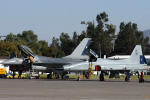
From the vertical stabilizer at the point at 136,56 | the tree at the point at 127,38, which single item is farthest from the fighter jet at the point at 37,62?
the tree at the point at 127,38

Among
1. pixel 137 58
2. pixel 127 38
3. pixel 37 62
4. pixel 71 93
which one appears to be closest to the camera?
pixel 71 93

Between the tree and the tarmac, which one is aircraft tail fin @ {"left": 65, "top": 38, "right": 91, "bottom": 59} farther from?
the tree

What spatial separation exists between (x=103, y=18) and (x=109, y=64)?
93.8 metres

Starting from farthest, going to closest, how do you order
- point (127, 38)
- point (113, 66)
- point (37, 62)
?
point (127, 38)
point (37, 62)
point (113, 66)

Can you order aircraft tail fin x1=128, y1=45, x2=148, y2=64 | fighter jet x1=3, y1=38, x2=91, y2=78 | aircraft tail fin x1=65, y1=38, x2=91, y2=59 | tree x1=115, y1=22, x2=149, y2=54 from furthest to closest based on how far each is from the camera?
tree x1=115, y1=22, x2=149, y2=54
aircraft tail fin x1=65, y1=38, x2=91, y2=59
fighter jet x1=3, y1=38, x2=91, y2=78
aircraft tail fin x1=128, y1=45, x2=148, y2=64

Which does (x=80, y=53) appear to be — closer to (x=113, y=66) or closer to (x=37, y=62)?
(x=37, y=62)

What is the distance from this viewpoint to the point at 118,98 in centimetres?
1955

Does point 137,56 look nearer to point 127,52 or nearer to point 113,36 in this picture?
point 127,52

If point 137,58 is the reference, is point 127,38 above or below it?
above

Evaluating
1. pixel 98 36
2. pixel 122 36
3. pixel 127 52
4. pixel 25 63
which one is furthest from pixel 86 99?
pixel 122 36

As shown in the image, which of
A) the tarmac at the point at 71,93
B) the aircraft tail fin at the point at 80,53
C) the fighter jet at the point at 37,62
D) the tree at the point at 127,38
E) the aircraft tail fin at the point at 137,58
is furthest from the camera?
the tree at the point at 127,38

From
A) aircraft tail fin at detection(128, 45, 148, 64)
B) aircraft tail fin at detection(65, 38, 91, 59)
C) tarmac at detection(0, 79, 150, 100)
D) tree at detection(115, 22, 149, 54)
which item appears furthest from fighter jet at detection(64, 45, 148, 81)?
tree at detection(115, 22, 149, 54)

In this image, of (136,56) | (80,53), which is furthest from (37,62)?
(136,56)

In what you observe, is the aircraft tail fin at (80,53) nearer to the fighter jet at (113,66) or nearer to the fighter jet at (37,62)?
the fighter jet at (37,62)
